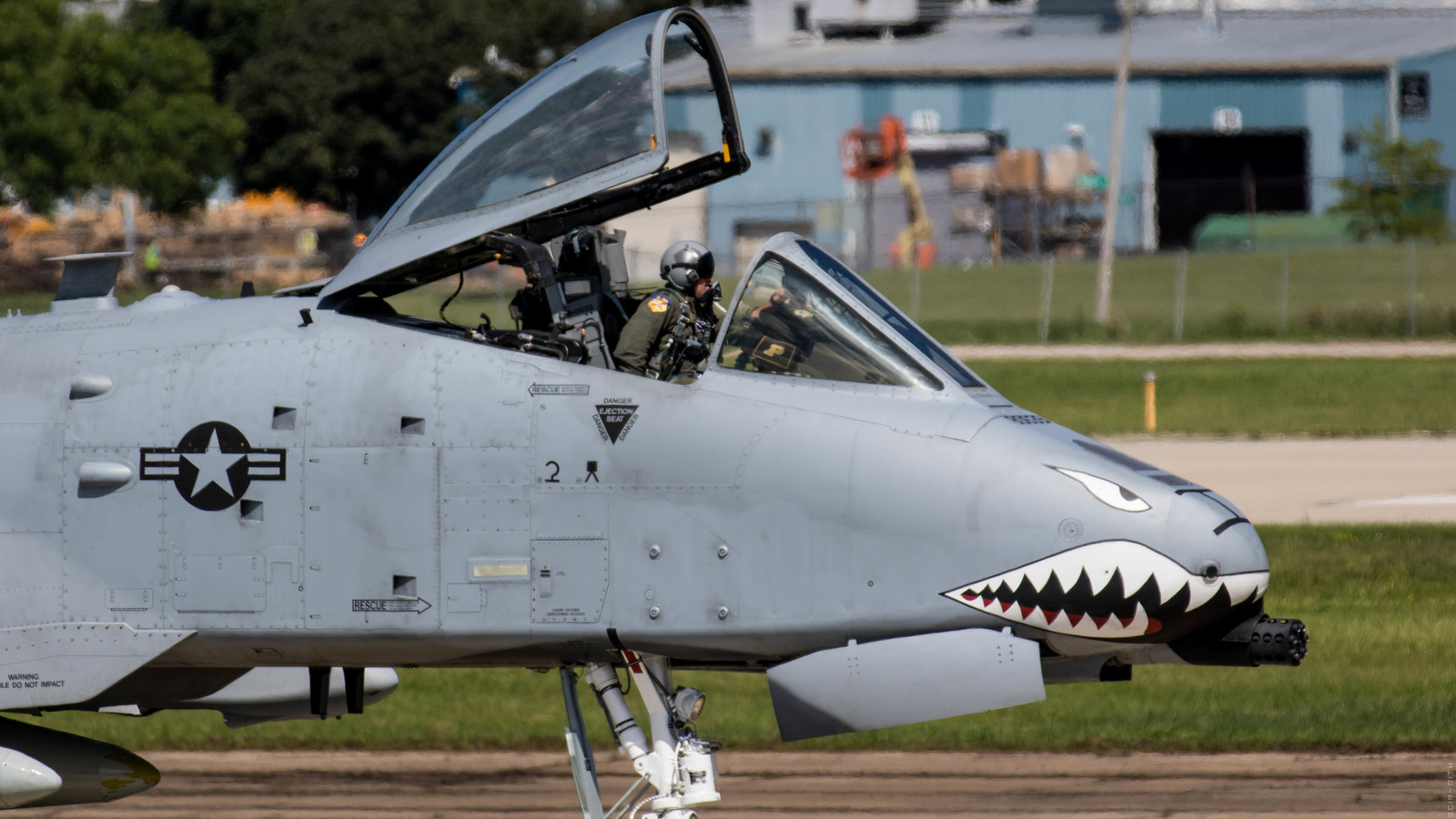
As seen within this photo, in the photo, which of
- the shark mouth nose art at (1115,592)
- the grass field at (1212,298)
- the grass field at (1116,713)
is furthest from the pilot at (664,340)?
the grass field at (1212,298)

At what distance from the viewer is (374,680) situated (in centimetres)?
941

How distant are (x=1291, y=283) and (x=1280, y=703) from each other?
31.0 meters

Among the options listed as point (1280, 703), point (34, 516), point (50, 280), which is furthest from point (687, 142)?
point (50, 280)

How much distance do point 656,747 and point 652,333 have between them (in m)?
1.82

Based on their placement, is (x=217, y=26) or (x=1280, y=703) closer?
(x=1280, y=703)

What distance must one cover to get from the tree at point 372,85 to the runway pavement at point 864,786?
58.5 metres

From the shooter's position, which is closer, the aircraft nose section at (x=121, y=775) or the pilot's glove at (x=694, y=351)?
the pilot's glove at (x=694, y=351)

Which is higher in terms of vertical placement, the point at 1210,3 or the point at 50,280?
the point at 1210,3

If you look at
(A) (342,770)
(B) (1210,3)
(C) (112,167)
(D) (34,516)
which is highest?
(B) (1210,3)

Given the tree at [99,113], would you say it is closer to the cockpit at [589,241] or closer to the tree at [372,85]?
the tree at [372,85]

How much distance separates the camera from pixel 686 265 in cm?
787

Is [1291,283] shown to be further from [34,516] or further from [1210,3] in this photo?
[34,516]

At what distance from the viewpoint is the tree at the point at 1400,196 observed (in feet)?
160

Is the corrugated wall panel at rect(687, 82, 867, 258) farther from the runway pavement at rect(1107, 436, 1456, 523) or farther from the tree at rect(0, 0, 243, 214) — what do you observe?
the runway pavement at rect(1107, 436, 1456, 523)
